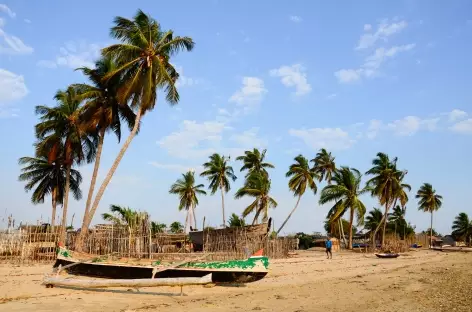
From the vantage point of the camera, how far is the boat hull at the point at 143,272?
1227 cm

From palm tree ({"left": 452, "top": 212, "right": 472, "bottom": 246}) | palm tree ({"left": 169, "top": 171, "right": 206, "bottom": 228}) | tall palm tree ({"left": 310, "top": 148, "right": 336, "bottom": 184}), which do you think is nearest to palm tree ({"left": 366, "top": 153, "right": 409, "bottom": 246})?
tall palm tree ({"left": 310, "top": 148, "right": 336, "bottom": 184})

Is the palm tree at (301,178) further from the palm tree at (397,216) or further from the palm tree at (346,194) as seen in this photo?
the palm tree at (397,216)

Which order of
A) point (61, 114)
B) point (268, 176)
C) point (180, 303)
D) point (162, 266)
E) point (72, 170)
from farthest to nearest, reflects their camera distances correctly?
point (268, 176) < point (72, 170) < point (61, 114) < point (162, 266) < point (180, 303)

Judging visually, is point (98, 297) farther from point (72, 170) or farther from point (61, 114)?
point (72, 170)

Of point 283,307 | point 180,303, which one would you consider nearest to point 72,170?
point 180,303

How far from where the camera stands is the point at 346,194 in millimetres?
38875

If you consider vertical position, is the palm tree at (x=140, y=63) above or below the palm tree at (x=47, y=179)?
above

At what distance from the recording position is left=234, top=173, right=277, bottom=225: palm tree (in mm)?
38666

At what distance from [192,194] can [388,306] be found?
3745 centimetres

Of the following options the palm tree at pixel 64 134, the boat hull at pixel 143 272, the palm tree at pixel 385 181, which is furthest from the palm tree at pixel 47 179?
the palm tree at pixel 385 181

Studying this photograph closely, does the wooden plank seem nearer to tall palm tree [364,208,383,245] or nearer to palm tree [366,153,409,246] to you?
palm tree [366,153,409,246]

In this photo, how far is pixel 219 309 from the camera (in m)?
9.08

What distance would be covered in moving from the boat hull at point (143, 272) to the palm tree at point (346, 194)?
27.9m

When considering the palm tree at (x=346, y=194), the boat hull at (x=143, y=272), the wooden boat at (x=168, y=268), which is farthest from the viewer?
the palm tree at (x=346, y=194)
